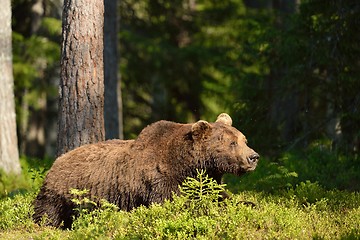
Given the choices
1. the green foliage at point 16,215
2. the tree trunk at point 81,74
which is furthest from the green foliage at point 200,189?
the tree trunk at point 81,74

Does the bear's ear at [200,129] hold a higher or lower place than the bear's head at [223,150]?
higher

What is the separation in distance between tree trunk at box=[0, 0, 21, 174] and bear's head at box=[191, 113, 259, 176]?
24.1 feet

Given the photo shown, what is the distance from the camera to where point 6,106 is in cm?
1562

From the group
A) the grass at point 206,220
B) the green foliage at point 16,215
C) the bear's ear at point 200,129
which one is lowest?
the green foliage at point 16,215

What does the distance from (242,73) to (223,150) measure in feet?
27.7

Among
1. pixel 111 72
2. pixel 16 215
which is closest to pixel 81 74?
pixel 16 215

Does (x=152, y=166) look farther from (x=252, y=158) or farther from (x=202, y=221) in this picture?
(x=202, y=221)

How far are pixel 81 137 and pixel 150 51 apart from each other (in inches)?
540

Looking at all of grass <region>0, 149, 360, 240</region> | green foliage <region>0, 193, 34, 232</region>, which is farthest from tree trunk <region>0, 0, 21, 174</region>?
grass <region>0, 149, 360, 240</region>

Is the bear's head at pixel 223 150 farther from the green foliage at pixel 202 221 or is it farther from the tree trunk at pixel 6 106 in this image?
the tree trunk at pixel 6 106

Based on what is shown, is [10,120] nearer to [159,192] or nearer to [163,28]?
[159,192]

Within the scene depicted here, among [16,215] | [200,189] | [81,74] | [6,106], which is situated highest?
[81,74]

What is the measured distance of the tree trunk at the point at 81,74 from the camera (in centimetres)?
1116

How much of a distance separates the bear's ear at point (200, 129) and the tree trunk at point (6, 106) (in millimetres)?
7321
